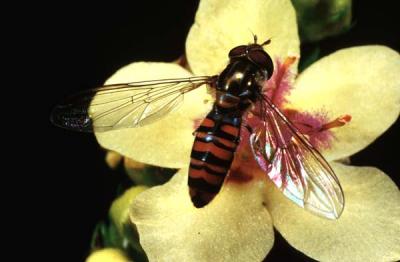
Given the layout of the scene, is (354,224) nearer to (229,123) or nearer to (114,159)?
(229,123)

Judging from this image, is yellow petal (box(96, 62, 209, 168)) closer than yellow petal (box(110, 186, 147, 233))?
Yes

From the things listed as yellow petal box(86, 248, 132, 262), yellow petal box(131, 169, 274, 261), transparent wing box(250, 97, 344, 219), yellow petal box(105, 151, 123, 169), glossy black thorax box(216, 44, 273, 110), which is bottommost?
yellow petal box(86, 248, 132, 262)

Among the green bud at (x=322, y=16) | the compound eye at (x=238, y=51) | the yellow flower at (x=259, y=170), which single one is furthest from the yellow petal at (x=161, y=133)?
the green bud at (x=322, y=16)

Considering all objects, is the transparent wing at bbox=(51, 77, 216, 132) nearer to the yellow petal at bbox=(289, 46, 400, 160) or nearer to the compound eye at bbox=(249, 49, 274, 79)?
the compound eye at bbox=(249, 49, 274, 79)

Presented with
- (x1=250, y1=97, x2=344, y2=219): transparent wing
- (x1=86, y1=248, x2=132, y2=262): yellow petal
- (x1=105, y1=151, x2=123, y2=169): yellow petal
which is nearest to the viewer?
(x1=250, y1=97, x2=344, y2=219): transparent wing

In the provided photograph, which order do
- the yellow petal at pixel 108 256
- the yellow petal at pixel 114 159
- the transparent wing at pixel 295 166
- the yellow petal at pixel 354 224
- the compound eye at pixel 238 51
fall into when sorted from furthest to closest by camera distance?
the yellow petal at pixel 114 159
the yellow petal at pixel 108 256
the compound eye at pixel 238 51
the yellow petal at pixel 354 224
the transparent wing at pixel 295 166

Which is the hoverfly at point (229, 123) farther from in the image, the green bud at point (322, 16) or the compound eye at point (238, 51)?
the green bud at point (322, 16)

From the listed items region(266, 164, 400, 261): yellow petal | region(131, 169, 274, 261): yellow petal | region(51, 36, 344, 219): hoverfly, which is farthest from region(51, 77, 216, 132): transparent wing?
region(266, 164, 400, 261): yellow petal

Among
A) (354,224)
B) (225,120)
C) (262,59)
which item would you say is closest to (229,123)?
(225,120)
